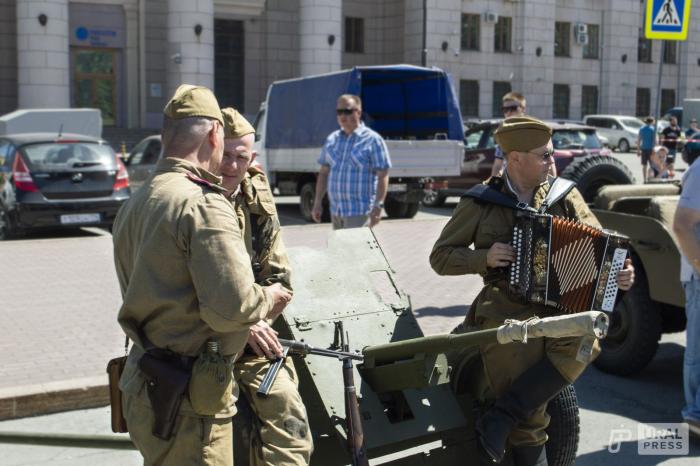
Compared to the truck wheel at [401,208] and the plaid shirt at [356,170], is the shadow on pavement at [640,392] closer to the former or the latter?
the plaid shirt at [356,170]

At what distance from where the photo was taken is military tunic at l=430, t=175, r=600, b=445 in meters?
3.93

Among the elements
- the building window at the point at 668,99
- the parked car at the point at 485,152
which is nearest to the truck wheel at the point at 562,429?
the parked car at the point at 485,152

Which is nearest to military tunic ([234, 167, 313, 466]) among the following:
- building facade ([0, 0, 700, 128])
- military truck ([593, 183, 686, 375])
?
military truck ([593, 183, 686, 375])

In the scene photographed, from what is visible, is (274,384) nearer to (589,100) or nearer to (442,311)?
(442,311)

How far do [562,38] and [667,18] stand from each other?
4319 centimetres

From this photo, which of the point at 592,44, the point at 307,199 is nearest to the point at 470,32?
the point at 592,44

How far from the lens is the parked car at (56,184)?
13.0m

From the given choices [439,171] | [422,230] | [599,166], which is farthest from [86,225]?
[599,166]

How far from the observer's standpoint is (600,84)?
52031 millimetres

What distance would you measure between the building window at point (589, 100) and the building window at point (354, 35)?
13.3m

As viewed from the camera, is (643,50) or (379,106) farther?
(643,50)

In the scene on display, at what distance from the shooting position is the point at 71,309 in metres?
8.13

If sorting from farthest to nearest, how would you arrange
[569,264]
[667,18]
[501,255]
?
[667,18], [501,255], [569,264]

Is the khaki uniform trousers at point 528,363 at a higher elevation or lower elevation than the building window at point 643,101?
lower
